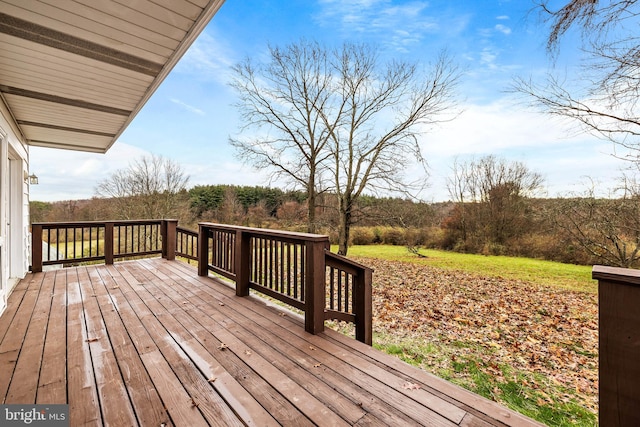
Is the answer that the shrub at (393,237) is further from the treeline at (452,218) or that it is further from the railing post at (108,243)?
the railing post at (108,243)

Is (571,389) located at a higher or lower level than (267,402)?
lower

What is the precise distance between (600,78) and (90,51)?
6.63 meters

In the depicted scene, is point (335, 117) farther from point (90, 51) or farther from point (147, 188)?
point (147, 188)

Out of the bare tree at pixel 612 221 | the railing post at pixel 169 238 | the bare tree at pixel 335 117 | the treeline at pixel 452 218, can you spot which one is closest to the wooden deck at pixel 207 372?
the railing post at pixel 169 238

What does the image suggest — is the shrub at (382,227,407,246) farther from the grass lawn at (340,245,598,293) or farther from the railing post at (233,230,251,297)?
the railing post at (233,230,251,297)

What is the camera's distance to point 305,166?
30.5ft

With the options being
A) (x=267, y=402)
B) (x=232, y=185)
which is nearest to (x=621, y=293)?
(x=267, y=402)

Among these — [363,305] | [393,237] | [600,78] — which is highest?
[600,78]

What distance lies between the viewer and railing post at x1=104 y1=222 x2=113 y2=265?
537 centimetres

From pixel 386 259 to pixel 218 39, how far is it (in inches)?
381

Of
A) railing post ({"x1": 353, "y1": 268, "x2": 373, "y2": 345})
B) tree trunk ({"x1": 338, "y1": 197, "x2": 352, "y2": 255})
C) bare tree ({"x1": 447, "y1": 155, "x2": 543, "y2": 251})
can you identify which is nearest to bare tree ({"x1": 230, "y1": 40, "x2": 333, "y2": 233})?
tree trunk ({"x1": 338, "y1": 197, "x2": 352, "y2": 255})

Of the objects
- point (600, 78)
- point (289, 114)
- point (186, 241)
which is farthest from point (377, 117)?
point (186, 241)

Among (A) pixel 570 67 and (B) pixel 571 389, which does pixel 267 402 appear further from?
(A) pixel 570 67

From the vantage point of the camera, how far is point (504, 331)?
15.2 feet
